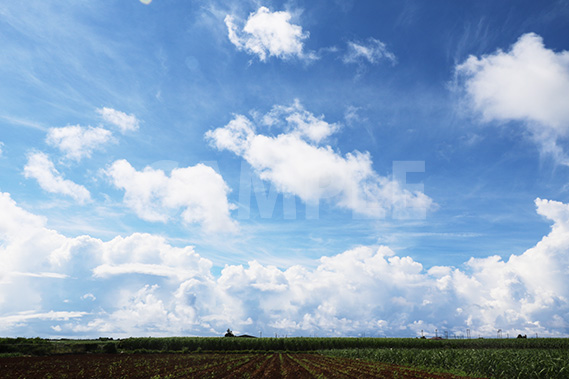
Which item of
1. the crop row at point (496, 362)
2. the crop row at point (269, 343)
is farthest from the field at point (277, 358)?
the crop row at point (269, 343)

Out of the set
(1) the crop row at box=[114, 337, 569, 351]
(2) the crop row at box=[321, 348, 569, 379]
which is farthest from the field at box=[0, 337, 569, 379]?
(1) the crop row at box=[114, 337, 569, 351]

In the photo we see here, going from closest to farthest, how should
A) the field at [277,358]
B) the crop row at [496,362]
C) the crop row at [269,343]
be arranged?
1. the crop row at [496,362]
2. the field at [277,358]
3. the crop row at [269,343]

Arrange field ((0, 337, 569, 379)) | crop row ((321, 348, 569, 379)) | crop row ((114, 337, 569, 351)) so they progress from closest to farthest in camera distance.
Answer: crop row ((321, 348, 569, 379)) < field ((0, 337, 569, 379)) < crop row ((114, 337, 569, 351))

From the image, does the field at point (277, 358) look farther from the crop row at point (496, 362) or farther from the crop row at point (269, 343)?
the crop row at point (269, 343)

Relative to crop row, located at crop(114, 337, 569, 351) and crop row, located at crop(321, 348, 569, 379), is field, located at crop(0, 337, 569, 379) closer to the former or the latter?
crop row, located at crop(321, 348, 569, 379)

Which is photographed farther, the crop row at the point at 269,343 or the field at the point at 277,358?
the crop row at the point at 269,343

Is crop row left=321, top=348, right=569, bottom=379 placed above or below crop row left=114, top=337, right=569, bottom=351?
above

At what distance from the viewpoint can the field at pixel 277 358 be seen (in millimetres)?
27922

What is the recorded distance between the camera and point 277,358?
51.2 m

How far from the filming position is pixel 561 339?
94312 millimetres

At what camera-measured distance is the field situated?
91.6ft

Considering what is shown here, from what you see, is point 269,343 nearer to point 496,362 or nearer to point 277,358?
point 277,358

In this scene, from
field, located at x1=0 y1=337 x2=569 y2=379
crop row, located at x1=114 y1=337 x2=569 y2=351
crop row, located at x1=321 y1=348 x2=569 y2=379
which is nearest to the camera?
crop row, located at x1=321 y1=348 x2=569 y2=379

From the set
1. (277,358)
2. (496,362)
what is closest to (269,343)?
(277,358)
